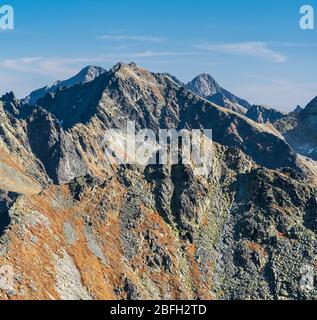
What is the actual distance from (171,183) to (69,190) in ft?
85.1

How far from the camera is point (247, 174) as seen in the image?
137m

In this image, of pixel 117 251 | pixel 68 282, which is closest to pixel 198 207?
pixel 117 251

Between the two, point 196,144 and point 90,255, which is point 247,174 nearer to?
point 196,144

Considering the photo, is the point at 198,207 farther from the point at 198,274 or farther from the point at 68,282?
the point at 68,282

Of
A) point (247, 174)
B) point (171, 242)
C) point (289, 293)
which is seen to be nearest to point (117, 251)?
point (171, 242)

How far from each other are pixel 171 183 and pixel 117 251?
26947 mm

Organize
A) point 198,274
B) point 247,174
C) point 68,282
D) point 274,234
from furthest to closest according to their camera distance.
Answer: point 247,174
point 274,234
point 198,274
point 68,282

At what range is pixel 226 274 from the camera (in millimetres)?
111438

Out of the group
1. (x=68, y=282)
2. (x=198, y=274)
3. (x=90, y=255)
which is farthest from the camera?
(x=198, y=274)

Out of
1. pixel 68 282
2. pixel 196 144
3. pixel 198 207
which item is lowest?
pixel 68 282

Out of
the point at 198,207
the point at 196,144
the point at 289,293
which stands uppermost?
the point at 196,144

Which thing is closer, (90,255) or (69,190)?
(90,255)

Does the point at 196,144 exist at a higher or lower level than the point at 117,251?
higher
